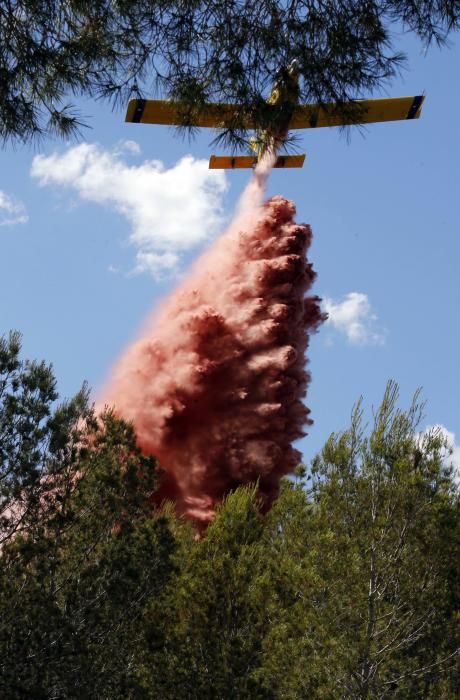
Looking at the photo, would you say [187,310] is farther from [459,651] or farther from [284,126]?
[284,126]

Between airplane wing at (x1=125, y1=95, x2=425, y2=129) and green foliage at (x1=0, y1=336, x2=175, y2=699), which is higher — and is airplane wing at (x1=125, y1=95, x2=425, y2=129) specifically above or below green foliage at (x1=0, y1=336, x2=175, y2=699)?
above

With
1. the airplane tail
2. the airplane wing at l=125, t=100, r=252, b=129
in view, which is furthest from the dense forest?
the airplane tail

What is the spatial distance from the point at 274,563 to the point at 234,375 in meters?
21.6

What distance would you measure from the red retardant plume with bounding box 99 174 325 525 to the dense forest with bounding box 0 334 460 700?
20151mm

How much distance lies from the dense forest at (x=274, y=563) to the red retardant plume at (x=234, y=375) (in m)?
20.2

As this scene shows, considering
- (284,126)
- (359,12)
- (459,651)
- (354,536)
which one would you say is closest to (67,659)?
(354,536)

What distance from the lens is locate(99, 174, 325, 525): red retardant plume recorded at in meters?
41.0

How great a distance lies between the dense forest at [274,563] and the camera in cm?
1716

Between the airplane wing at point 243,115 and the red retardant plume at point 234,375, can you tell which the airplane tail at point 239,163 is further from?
the airplane wing at point 243,115

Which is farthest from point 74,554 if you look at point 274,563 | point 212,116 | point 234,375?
point 234,375

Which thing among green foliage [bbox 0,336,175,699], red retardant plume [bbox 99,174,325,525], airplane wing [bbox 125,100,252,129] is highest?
red retardant plume [bbox 99,174,325,525]

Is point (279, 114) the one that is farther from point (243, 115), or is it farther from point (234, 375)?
point (234, 375)

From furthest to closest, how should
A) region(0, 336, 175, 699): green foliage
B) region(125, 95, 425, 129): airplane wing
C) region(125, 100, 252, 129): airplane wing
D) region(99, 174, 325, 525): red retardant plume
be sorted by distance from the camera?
region(99, 174, 325, 525): red retardant plume
region(0, 336, 175, 699): green foliage
region(125, 100, 252, 129): airplane wing
region(125, 95, 425, 129): airplane wing

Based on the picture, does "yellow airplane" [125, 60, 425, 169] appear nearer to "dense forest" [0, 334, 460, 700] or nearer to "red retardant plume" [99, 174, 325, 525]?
"dense forest" [0, 334, 460, 700]
